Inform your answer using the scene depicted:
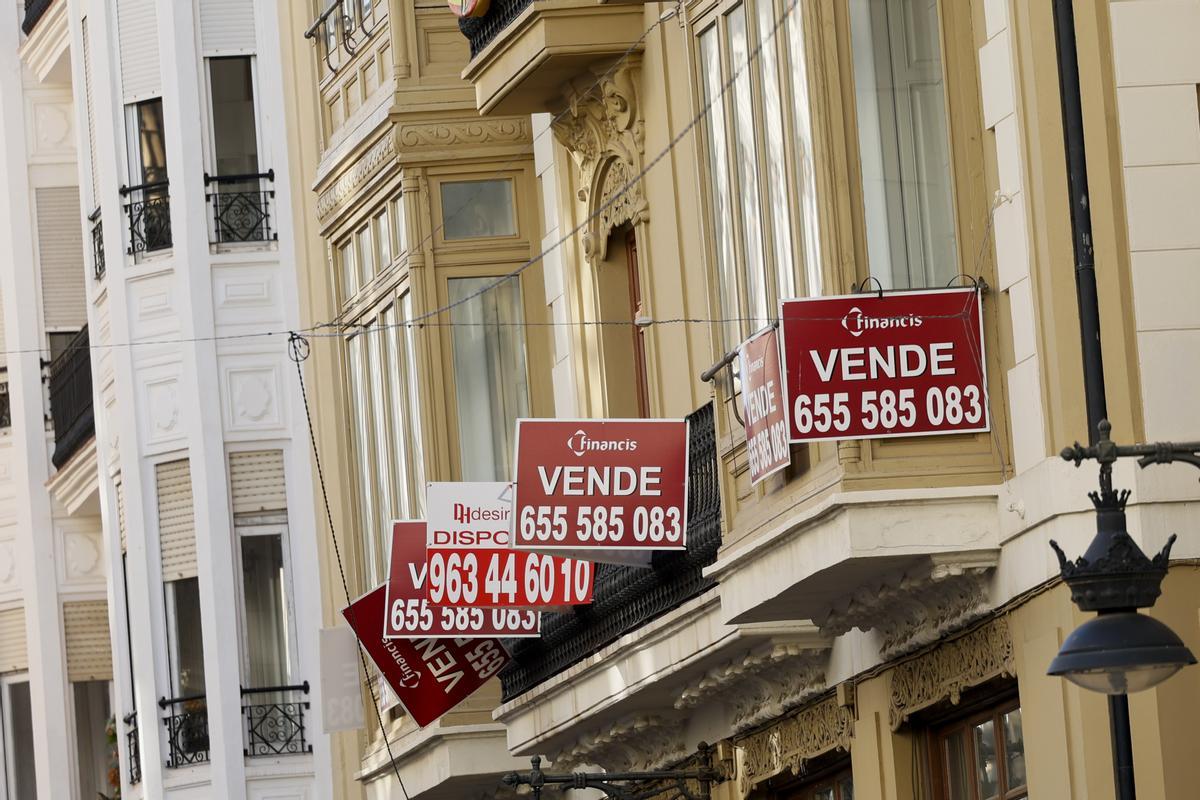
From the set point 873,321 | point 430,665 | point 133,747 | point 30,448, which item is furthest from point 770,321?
point 30,448

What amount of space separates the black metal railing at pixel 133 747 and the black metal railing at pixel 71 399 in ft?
13.7

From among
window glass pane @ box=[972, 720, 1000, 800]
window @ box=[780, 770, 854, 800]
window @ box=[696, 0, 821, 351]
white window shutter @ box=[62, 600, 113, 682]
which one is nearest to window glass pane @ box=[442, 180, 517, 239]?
window @ box=[696, 0, 821, 351]

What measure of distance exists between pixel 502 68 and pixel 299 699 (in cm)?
1131

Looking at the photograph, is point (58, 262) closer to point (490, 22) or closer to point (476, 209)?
point (476, 209)

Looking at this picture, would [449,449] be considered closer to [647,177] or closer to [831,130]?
[647,177]

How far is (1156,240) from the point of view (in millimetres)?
14992

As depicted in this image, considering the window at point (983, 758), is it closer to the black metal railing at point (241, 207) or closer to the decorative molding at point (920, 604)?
the decorative molding at point (920, 604)

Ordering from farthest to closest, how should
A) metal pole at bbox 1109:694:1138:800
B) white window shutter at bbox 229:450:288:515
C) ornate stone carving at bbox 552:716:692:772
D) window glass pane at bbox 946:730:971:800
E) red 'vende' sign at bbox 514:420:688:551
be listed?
1. white window shutter at bbox 229:450:288:515
2. ornate stone carving at bbox 552:716:692:772
3. red 'vende' sign at bbox 514:420:688:551
4. window glass pane at bbox 946:730:971:800
5. metal pole at bbox 1109:694:1138:800

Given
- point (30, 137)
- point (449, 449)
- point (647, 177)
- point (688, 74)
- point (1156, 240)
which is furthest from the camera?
point (30, 137)

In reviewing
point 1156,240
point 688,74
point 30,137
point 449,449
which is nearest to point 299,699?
point 449,449

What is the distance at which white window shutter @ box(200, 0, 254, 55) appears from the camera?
1319 inches

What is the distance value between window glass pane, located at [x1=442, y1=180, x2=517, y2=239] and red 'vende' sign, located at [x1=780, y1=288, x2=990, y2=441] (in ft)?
31.1

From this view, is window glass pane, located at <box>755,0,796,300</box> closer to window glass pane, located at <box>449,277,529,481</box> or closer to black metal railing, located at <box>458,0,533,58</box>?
black metal railing, located at <box>458,0,533,58</box>

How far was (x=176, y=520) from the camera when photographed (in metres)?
32.7
